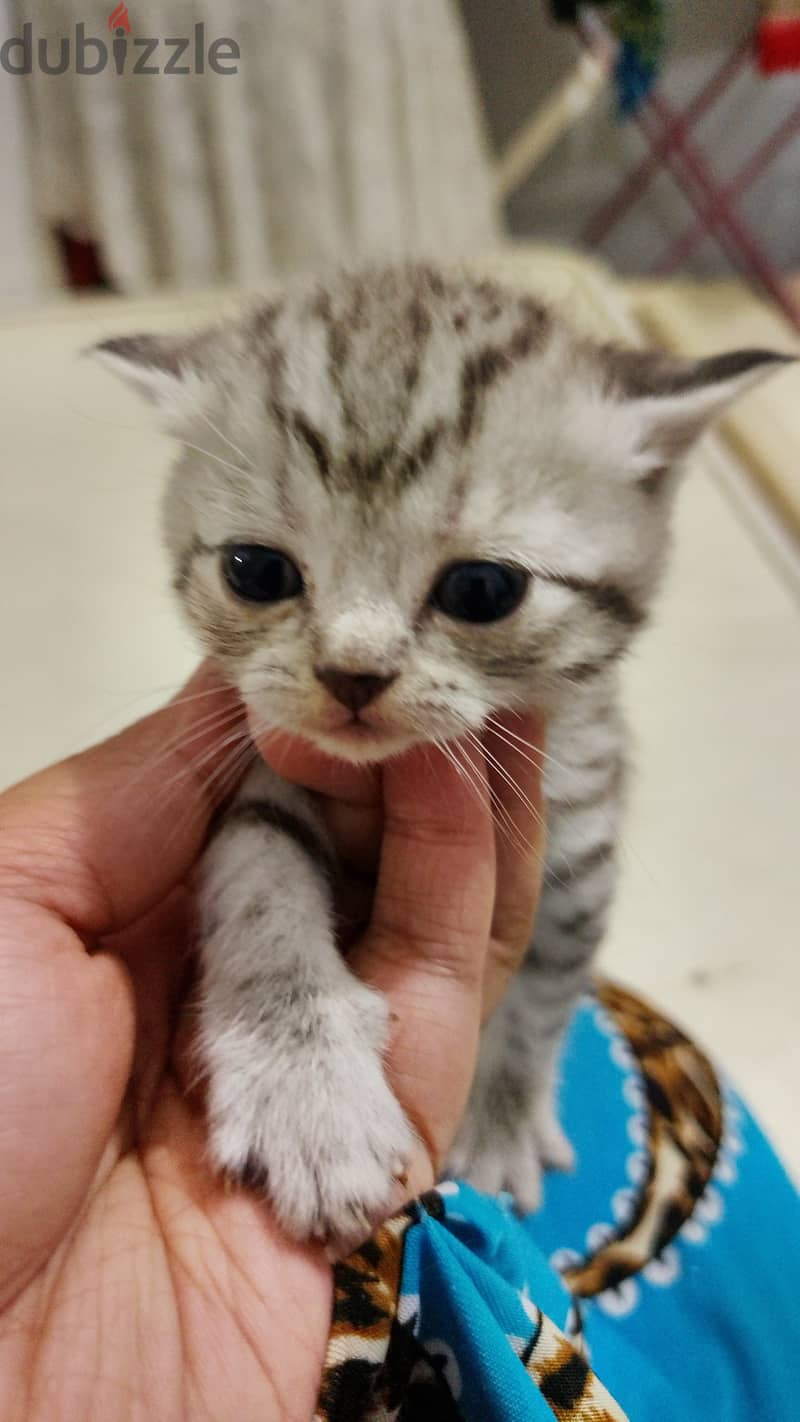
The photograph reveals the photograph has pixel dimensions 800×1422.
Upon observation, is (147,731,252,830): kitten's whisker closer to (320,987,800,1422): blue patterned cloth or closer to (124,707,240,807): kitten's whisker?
(124,707,240,807): kitten's whisker

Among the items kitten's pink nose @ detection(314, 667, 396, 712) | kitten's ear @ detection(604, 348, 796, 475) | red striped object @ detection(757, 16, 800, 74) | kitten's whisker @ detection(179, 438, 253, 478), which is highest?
red striped object @ detection(757, 16, 800, 74)

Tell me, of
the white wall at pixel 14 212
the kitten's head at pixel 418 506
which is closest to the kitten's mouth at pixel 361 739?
the kitten's head at pixel 418 506

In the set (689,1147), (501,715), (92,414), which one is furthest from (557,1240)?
(92,414)

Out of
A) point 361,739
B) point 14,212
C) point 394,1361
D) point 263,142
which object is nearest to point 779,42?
point 263,142

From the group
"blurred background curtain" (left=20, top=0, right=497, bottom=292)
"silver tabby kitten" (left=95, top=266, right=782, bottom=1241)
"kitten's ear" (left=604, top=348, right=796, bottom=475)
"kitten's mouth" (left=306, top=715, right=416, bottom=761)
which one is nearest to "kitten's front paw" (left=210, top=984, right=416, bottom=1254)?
"silver tabby kitten" (left=95, top=266, right=782, bottom=1241)

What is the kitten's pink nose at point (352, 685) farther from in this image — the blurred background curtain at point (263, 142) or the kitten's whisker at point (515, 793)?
the blurred background curtain at point (263, 142)

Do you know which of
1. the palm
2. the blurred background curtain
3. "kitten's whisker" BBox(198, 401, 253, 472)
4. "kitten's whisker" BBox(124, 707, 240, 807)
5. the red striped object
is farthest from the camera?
the red striped object

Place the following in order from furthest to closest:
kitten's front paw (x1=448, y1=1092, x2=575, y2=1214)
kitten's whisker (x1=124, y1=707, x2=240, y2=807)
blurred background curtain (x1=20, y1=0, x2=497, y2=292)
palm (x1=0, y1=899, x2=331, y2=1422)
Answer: blurred background curtain (x1=20, y1=0, x2=497, y2=292) < kitten's front paw (x1=448, y1=1092, x2=575, y2=1214) < kitten's whisker (x1=124, y1=707, x2=240, y2=807) < palm (x1=0, y1=899, x2=331, y2=1422)
